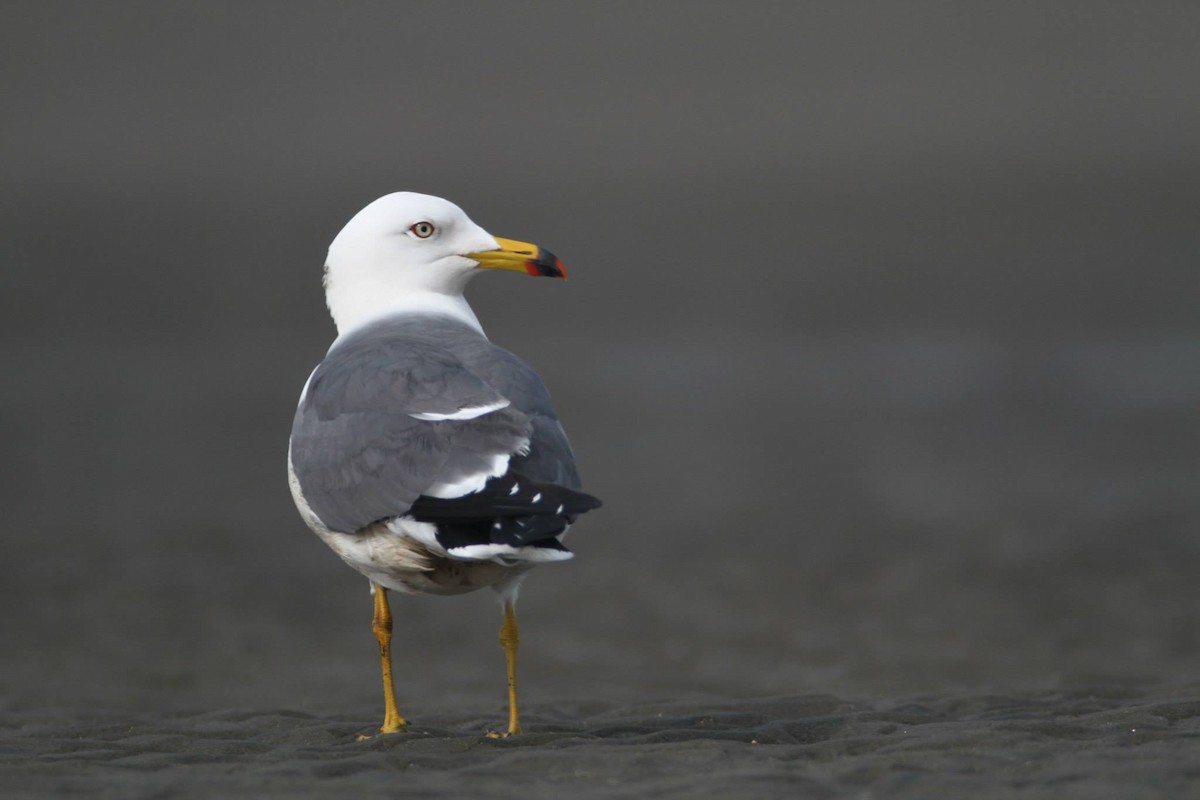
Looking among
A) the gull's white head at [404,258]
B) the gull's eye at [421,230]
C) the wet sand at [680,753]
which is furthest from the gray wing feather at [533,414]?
the wet sand at [680,753]

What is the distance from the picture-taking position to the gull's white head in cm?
766

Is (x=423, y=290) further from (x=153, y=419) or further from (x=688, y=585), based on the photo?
(x=153, y=419)

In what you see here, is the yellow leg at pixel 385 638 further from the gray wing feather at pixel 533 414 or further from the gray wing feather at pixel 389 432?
the gray wing feather at pixel 533 414

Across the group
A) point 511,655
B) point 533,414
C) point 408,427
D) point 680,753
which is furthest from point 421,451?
point 680,753

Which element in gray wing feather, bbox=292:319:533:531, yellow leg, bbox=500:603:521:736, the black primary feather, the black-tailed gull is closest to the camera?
the black primary feather

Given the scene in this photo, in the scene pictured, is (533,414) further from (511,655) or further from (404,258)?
(404,258)

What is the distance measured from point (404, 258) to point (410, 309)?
0.27 meters

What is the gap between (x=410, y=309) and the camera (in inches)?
297

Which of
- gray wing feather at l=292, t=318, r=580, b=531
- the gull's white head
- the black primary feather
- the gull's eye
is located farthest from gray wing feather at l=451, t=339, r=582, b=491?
the gull's eye

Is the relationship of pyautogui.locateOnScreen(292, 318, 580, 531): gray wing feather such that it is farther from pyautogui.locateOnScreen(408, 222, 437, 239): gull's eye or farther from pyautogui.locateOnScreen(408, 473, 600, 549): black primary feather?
pyautogui.locateOnScreen(408, 222, 437, 239): gull's eye

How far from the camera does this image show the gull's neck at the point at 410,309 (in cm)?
756

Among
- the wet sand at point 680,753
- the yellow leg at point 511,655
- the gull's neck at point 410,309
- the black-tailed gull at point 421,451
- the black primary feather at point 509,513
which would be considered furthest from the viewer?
the gull's neck at point 410,309

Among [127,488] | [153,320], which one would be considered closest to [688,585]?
[127,488]

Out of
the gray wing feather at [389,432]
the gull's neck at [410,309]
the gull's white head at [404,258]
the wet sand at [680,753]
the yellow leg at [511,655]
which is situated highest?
the gull's white head at [404,258]
